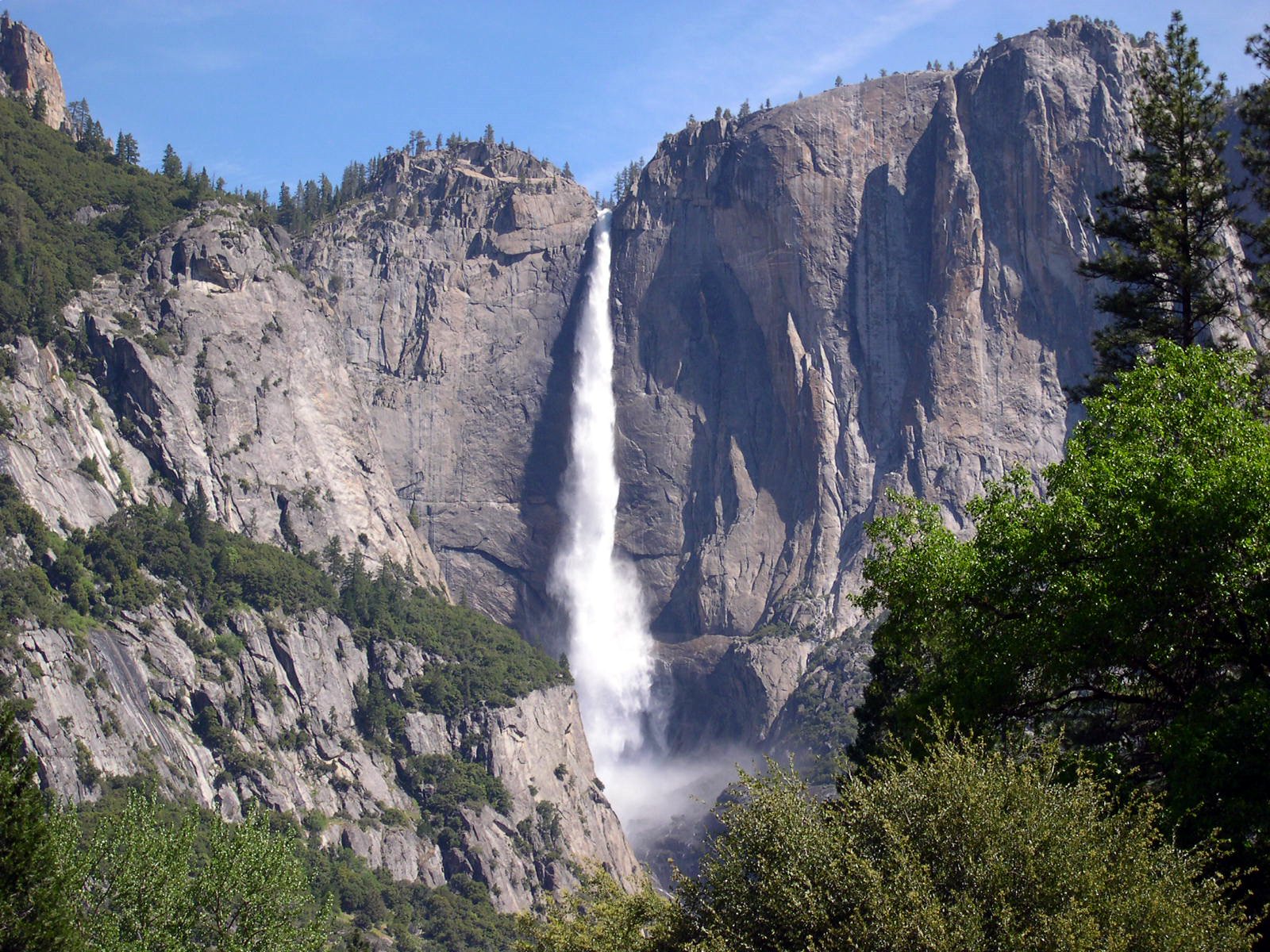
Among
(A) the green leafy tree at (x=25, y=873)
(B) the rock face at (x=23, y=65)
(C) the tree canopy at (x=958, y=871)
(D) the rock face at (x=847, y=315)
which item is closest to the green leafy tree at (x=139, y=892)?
(A) the green leafy tree at (x=25, y=873)

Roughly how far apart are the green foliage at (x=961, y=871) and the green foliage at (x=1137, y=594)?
79.0 inches

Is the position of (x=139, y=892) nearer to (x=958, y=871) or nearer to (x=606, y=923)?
(x=606, y=923)

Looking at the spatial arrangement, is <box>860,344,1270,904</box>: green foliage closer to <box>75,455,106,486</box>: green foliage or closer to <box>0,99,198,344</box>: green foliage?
<box>75,455,106,486</box>: green foliage

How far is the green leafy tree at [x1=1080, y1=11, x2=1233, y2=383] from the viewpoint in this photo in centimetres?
3500

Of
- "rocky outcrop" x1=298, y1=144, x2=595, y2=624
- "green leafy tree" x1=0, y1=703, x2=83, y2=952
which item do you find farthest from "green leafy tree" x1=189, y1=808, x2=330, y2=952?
"rocky outcrop" x1=298, y1=144, x2=595, y2=624

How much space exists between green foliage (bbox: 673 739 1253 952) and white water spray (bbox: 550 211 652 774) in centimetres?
12060

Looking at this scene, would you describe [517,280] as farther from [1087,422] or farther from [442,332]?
[1087,422]

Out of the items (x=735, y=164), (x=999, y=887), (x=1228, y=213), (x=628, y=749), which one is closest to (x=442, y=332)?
(x=735, y=164)

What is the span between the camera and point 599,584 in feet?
470

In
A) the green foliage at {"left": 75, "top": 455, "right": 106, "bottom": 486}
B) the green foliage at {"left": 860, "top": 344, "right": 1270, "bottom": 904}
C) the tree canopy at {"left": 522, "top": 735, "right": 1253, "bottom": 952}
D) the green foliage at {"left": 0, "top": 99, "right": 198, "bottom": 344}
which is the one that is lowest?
the tree canopy at {"left": 522, "top": 735, "right": 1253, "bottom": 952}

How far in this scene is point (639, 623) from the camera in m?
142

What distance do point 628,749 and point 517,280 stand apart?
50122 millimetres

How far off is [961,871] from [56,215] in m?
130

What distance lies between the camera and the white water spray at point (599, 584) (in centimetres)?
13975
